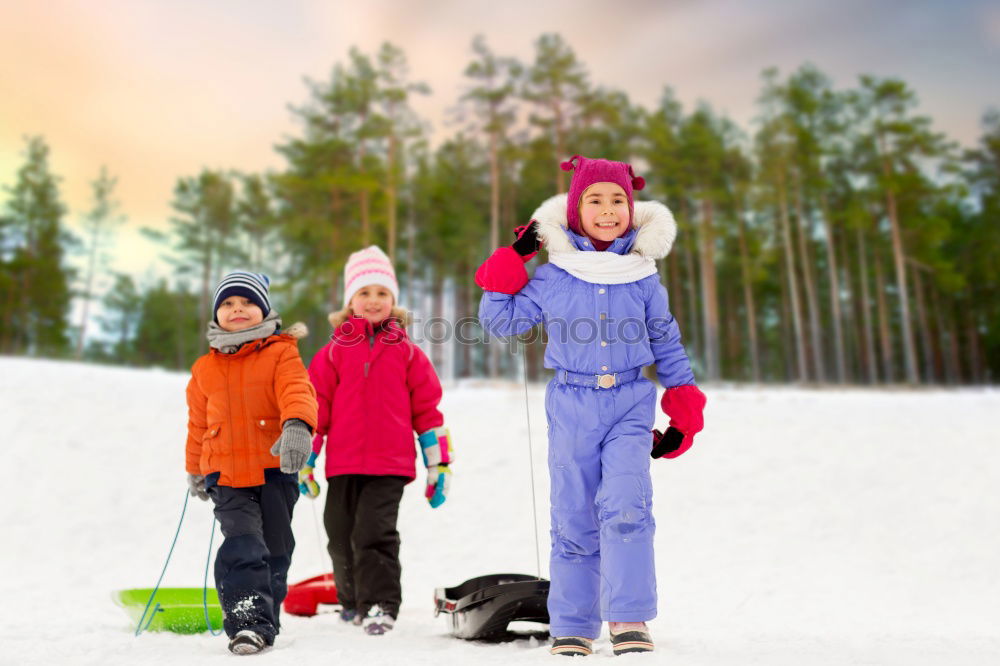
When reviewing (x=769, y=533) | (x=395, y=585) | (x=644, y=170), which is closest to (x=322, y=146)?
(x=644, y=170)

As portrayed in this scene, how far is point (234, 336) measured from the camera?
11.5 ft

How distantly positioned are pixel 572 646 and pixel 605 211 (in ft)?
6.10

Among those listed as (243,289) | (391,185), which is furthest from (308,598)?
(391,185)

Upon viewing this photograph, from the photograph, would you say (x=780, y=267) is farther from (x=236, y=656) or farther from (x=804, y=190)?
(x=236, y=656)

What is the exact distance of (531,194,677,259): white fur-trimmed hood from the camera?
3.35 m

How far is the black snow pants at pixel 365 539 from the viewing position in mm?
3953

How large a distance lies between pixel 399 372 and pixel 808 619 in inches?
122

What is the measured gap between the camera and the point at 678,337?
3.39 metres

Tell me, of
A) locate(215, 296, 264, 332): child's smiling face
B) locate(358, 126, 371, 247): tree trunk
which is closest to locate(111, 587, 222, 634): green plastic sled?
locate(215, 296, 264, 332): child's smiling face

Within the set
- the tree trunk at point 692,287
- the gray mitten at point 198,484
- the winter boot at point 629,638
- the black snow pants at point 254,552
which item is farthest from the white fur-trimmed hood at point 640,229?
the tree trunk at point 692,287

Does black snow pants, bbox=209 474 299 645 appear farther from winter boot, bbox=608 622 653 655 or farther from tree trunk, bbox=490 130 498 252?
tree trunk, bbox=490 130 498 252

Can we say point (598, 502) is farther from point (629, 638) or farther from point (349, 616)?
point (349, 616)

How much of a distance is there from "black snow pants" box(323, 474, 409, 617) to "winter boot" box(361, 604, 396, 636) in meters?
0.03

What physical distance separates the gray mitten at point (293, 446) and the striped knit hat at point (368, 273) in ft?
4.76
